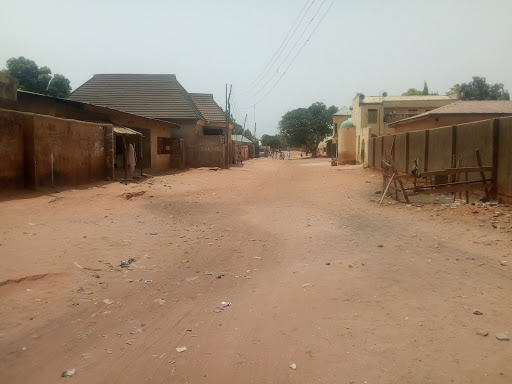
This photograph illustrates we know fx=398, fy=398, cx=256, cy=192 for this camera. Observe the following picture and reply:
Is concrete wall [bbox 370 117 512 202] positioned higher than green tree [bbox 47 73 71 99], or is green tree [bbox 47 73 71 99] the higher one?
green tree [bbox 47 73 71 99]

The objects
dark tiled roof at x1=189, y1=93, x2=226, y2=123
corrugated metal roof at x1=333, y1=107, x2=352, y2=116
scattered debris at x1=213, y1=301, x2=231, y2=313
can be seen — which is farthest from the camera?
corrugated metal roof at x1=333, y1=107, x2=352, y2=116

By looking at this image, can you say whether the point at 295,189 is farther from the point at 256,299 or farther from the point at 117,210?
the point at 256,299

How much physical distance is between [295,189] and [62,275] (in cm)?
1203

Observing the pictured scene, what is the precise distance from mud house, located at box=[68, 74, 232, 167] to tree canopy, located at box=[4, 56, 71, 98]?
1.61 metres

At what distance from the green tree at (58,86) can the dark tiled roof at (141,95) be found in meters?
1.29

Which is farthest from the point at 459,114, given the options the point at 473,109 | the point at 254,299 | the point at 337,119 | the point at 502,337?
the point at 337,119

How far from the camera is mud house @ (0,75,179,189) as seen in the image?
10664 mm

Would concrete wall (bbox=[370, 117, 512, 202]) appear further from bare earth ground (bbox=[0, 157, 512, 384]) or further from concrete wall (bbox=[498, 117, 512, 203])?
bare earth ground (bbox=[0, 157, 512, 384])

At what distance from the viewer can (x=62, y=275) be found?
5.15 meters

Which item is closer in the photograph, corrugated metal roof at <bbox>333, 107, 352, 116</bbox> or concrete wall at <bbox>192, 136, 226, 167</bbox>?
concrete wall at <bbox>192, 136, 226, 167</bbox>

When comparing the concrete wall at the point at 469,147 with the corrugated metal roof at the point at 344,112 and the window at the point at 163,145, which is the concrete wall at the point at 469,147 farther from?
the corrugated metal roof at the point at 344,112

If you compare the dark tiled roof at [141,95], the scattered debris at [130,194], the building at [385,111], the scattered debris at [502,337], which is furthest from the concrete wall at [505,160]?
the building at [385,111]

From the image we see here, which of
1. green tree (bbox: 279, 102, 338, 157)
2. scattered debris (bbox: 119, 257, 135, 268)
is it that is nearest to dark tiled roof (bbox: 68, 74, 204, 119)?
scattered debris (bbox: 119, 257, 135, 268)

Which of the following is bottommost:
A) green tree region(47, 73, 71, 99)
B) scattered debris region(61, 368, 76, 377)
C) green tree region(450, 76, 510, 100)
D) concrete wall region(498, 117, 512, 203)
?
scattered debris region(61, 368, 76, 377)
